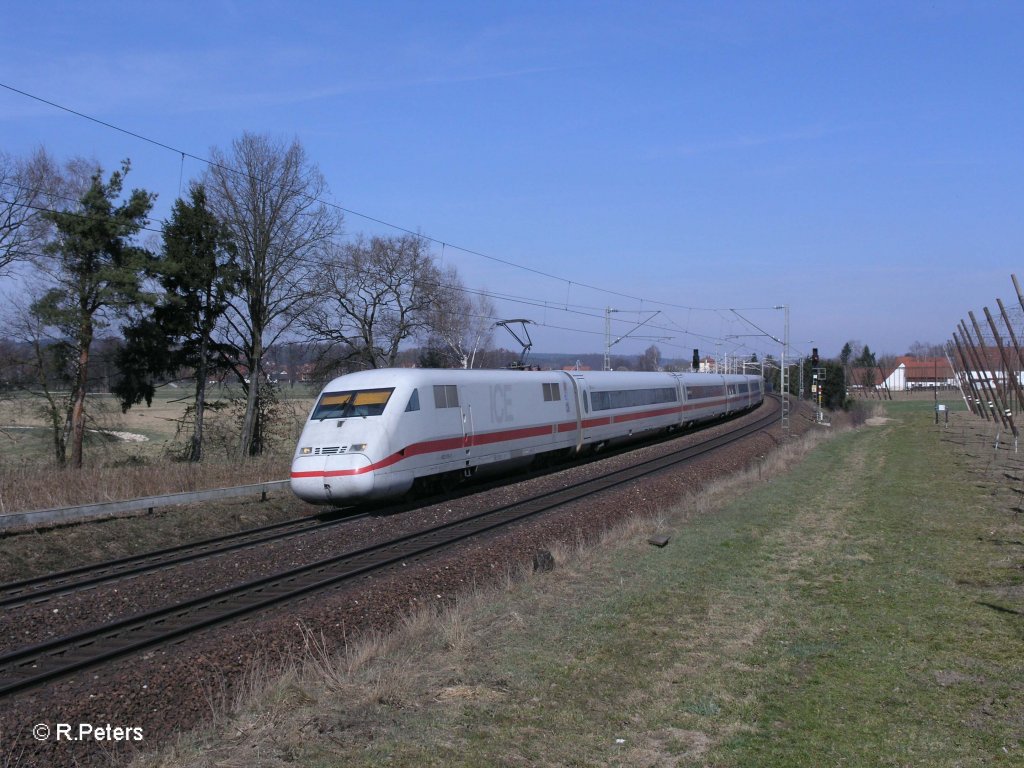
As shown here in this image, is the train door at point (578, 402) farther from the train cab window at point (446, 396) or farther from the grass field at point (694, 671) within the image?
the grass field at point (694, 671)

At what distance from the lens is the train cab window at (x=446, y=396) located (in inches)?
763

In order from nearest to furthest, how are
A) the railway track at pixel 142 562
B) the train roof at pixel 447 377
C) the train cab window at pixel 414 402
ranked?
the railway track at pixel 142 562 → the train cab window at pixel 414 402 → the train roof at pixel 447 377

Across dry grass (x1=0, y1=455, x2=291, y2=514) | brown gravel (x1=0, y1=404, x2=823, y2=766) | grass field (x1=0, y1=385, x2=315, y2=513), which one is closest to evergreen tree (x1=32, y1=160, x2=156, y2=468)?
grass field (x1=0, y1=385, x2=315, y2=513)

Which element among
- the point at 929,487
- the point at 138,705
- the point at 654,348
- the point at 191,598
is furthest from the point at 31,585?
the point at 654,348

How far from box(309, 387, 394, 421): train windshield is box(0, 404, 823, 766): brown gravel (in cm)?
225

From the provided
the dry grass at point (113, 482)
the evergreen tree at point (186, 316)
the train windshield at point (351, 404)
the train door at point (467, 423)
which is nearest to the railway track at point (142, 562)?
the train windshield at point (351, 404)

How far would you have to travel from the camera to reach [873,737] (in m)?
5.90

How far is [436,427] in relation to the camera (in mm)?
19172

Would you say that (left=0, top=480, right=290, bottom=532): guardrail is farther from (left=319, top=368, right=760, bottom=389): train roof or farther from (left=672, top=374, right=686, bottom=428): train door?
(left=672, top=374, right=686, bottom=428): train door

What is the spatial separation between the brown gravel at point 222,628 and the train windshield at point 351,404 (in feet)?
7.38

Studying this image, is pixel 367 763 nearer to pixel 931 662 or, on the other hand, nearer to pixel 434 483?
pixel 931 662

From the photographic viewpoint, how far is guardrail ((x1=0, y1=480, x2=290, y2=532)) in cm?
1484

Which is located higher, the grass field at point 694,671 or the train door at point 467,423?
the train door at point 467,423

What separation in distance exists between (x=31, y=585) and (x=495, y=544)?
6886mm
